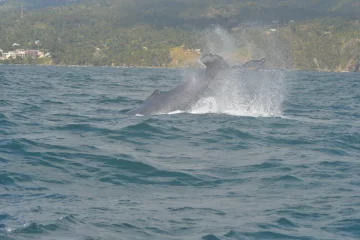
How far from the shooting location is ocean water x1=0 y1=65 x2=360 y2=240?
9711 millimetres

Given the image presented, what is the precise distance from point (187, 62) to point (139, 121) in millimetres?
154398

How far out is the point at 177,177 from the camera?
1303 cm

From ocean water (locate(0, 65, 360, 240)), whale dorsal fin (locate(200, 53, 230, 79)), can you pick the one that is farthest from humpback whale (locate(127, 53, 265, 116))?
ocean water (locate(0, 65, 360, 240))

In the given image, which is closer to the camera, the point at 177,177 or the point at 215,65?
the point at 177,177

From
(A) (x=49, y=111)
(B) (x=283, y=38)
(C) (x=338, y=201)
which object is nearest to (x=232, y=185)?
(C) (x=338, y=201)

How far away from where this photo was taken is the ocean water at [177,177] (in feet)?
31.9

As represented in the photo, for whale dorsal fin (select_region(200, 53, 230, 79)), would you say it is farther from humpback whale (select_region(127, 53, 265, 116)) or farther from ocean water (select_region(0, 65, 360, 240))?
ocean water (select_region(0, 65, 360, 240))

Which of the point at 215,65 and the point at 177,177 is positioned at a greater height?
the point at 215,65

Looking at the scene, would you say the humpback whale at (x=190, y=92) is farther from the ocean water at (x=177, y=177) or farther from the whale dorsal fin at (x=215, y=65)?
the ocean water at (x=177, y=177)

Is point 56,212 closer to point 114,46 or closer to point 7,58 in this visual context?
point 7,58

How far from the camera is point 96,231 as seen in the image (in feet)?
30.4

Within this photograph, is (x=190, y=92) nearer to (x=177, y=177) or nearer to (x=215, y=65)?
(x=215, y=65)

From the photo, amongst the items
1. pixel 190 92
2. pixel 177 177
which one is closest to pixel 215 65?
pixel 190 92

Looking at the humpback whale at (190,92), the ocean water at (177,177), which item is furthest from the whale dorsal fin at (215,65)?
the ocean water at (177,177)
